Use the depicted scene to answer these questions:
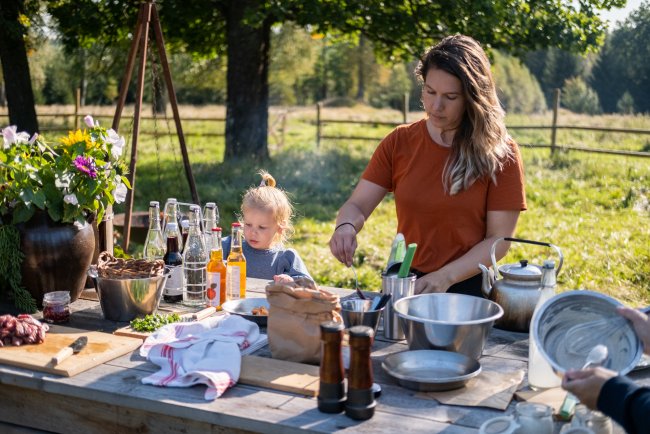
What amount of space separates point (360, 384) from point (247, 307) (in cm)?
97

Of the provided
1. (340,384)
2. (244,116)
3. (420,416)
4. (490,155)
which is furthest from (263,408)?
(244,116)

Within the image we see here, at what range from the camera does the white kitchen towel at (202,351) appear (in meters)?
2.14

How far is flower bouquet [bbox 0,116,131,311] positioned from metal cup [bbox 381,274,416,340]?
1.16 metres

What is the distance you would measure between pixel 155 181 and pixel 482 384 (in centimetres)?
1023

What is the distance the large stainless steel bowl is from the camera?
220 cm

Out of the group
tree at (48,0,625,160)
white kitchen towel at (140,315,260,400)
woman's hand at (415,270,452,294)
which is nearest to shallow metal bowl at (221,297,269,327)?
white kitchen towel at (140,315,260,400)

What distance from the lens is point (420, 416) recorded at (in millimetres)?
1936

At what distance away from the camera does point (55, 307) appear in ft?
8.93

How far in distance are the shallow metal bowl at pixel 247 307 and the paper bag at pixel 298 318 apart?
0.33 meters

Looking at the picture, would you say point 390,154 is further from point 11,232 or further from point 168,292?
point 11,232

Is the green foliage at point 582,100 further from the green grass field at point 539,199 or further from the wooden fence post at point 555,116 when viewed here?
the wooden fence post at point 555,116

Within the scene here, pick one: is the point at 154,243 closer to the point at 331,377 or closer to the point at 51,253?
the point at 51,253

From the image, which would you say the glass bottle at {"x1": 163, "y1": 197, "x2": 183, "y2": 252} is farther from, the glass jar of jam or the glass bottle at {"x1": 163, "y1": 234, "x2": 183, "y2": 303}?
the glass jar of jam

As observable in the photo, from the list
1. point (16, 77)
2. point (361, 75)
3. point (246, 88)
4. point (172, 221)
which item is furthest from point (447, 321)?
point (361, 75)
